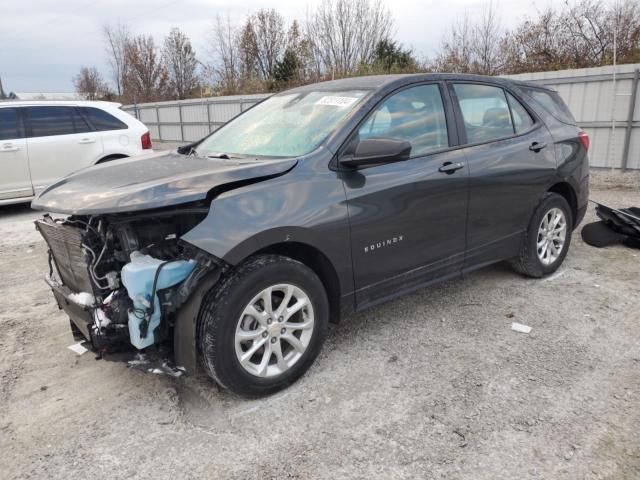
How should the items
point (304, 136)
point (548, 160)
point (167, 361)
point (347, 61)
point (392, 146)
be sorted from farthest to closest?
1. point (347, 61)
2. point (548, 160)
3. point (304, 136)
4. point (392, 146)
5. point (167, 361)

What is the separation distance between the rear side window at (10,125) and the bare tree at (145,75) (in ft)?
85.0

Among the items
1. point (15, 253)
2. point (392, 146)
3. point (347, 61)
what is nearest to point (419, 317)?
point (392, 146)

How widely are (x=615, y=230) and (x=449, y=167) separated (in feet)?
10.5

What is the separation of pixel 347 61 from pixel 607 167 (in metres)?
14.2

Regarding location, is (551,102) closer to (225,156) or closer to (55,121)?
(225,156)

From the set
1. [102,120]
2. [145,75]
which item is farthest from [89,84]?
[102,120]

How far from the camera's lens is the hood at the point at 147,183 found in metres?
2.50

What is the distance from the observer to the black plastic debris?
547 cm

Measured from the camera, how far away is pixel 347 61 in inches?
868

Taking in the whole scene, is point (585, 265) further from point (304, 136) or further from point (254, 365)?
point (254, 365)

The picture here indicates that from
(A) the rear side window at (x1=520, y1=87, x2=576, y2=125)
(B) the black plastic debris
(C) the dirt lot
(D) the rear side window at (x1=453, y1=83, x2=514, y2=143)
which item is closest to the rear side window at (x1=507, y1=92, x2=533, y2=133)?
(D) the rear side window at (x1=453, y1=83, x2=514, y2=143)

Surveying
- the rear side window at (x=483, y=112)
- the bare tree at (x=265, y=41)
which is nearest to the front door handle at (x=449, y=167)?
the rear side window at (x=483, y=112)

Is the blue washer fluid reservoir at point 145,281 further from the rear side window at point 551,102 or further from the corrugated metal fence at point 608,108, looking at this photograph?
the corrugated metal fence at point 608,108

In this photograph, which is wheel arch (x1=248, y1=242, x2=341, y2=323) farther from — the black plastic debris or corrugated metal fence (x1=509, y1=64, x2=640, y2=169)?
corrugated metal fence (x1=509, y1=64, x2=640, y2=169)
